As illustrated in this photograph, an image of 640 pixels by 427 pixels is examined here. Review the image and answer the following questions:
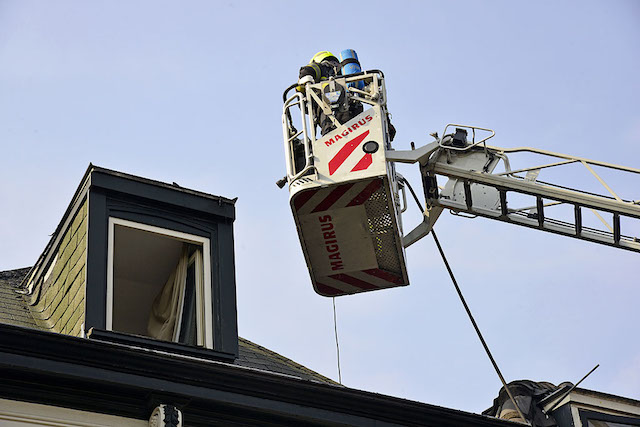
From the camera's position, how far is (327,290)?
15.6 meters

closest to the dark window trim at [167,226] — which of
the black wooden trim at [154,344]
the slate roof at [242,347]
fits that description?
the black wooden trim at [154,344]

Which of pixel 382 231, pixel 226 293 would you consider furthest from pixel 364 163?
pixel 226 293

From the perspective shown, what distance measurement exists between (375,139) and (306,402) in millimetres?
4224

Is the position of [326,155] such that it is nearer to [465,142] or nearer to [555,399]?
[465,142]

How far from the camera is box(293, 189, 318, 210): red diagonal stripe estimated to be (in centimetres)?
1438

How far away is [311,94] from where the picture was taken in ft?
49.5

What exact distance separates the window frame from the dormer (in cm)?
1

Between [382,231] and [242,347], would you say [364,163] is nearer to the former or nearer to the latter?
[382,231]

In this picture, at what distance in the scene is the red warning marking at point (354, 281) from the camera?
1537 cm

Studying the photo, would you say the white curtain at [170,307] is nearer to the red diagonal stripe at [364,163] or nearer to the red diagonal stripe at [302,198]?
the red diagonal stripe at [302,198]

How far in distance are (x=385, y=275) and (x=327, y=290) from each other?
34.1 inches

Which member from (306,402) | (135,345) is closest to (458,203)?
(306,402)

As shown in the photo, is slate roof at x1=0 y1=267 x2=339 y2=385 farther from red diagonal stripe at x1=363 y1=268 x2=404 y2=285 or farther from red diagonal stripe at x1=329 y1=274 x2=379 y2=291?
red diagonal stripe at x1=363 y1=268 x2=404 y2=285

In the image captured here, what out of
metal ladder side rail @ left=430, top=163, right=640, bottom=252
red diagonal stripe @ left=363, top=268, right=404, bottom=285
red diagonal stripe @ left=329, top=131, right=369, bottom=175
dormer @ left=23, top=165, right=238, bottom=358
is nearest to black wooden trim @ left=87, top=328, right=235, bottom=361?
dormer @ left=23, top=165, right=238, bottom=358
